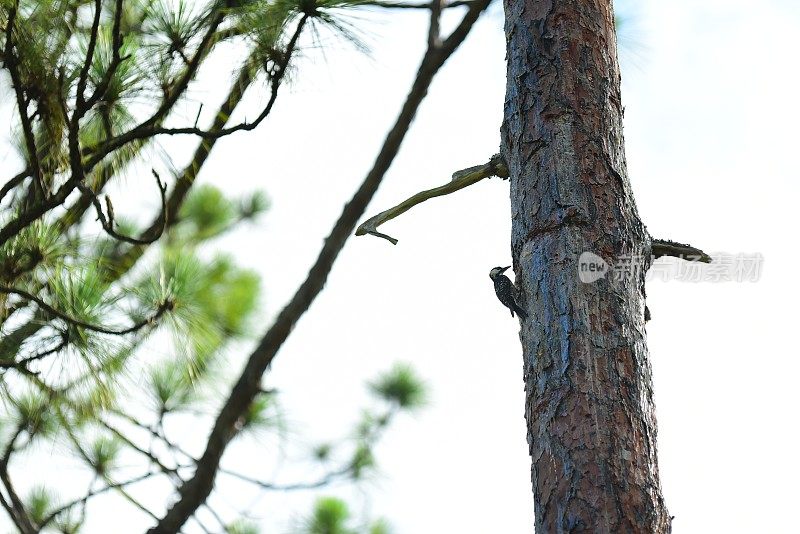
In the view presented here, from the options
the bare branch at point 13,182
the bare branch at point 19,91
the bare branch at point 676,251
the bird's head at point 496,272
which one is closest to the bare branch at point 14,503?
the bare branch at point 13,182

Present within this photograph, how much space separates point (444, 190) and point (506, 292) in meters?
0.24

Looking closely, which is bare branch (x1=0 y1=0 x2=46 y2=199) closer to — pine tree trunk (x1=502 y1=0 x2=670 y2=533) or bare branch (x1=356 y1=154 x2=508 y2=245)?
bare branch (x1=356 y1=154 x2=508 y2=245)

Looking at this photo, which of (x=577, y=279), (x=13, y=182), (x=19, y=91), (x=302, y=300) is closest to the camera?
(x=577, y=279)

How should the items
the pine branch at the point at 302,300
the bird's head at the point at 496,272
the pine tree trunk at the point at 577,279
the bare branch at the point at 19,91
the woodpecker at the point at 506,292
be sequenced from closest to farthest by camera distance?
the pine tree trunk at the point at 577,279
the woodpecker at the point at 506,292
the bird's head at the point at 496,272
the bare branch at the point at 19,91
the pine branch at the point at 302,300

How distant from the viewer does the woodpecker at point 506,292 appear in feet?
4.26

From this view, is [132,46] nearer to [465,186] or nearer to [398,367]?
[465,186]

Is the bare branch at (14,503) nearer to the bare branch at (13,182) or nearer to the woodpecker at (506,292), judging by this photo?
the bare branch at (13,182)

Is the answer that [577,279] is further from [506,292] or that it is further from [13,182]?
[13,182]

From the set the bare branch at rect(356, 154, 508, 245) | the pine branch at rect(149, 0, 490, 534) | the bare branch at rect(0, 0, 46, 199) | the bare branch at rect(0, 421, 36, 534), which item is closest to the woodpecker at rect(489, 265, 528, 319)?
the bare branch at rect(356, 154, 508, 245)

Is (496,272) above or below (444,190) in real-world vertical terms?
below

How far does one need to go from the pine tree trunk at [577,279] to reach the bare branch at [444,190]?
3 cm

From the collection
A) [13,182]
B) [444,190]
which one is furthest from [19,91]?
[444,190]

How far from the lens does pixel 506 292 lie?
1.33 metres

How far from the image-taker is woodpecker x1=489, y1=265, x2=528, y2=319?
4.26ft
